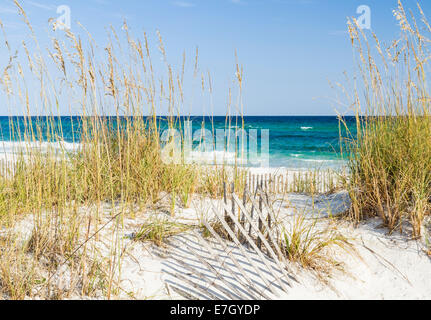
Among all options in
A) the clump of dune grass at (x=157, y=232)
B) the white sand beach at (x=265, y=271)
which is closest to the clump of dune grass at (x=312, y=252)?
the white sand beach at (x=265, y=271)

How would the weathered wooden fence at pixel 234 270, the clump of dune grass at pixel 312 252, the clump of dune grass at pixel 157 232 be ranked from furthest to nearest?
1. the clump of dune grass at pixel 157 232
2. the clump of dune grass at pixel 312 252
3. the weathered wooden fence at pixel 234 270

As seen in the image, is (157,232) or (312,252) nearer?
(312,252)

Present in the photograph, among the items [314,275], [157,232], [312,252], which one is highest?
[157,232]

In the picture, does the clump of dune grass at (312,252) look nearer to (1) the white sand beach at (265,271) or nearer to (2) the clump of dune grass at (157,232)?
(1) the white sand beach at (265,271)

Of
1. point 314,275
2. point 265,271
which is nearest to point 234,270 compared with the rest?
point 265,271

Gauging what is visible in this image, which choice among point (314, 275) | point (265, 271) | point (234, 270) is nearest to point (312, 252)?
point (314, 275)

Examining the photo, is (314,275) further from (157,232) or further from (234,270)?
(157,232)

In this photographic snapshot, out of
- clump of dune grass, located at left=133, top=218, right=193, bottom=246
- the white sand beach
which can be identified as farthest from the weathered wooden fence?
clump of dune grass, located at left=133, top=218, right=193, bottom=246

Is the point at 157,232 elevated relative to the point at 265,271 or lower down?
elevated

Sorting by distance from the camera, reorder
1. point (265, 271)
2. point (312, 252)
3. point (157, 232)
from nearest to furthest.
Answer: point (265, 271), point (312, 252), point (157, 232)

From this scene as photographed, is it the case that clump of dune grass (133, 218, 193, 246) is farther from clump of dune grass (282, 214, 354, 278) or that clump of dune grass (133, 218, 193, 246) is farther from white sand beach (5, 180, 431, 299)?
clump of dune grass (282, 214, 354, 278)

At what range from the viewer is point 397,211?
116 inches

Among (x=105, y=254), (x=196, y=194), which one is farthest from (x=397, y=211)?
(x=105, y=254)

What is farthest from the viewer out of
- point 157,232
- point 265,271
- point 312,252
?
point 157,232
